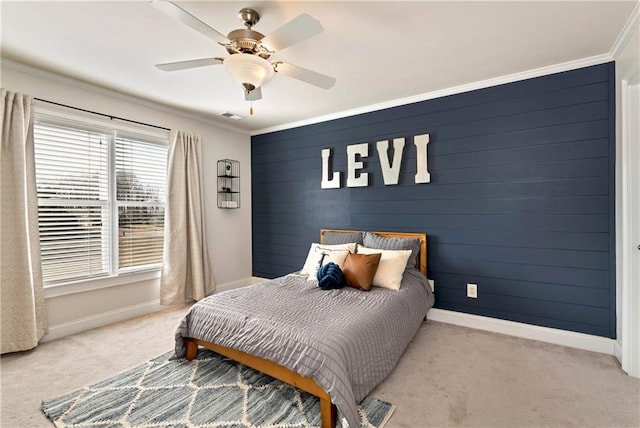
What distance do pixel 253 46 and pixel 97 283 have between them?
2979mm

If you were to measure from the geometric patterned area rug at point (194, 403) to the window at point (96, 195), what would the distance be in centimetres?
153

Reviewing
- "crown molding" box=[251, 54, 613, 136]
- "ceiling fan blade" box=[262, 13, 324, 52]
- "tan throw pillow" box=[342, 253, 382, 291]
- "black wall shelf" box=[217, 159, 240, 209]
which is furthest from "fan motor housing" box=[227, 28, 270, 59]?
"black wall shelf" box=[217, 159, 240, 209]

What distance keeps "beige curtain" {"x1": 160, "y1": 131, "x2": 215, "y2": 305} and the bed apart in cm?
148

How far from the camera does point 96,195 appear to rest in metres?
3.22

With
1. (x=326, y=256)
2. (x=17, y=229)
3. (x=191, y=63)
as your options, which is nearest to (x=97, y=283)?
(x=17, y=229)

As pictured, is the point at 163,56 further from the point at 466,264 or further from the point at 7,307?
the point at 466,264

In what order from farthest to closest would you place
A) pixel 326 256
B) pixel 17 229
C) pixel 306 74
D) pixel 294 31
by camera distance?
pixel 326 256, pixel 17 229, pixel 306 74, pixel 294 31

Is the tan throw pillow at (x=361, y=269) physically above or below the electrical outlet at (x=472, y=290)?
above

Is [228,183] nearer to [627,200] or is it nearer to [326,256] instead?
[326,256]

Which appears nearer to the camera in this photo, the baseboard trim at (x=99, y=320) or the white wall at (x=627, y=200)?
the white wall at (x=627, y=200)

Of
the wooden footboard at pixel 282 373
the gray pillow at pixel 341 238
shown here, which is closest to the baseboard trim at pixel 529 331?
the gray pillow at pixel 341 238

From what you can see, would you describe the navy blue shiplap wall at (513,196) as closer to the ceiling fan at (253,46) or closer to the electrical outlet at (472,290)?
the electrical outlet at (472,290)

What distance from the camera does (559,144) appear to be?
2701 millimetres

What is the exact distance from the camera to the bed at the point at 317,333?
169cm
